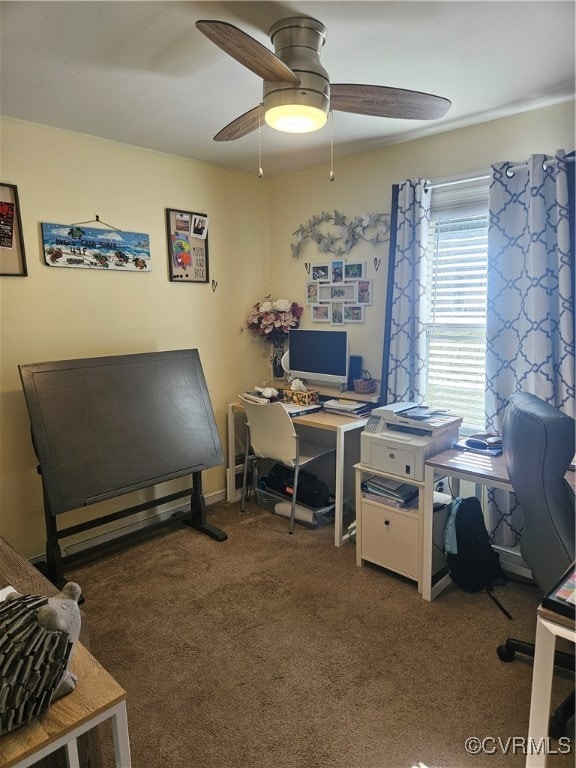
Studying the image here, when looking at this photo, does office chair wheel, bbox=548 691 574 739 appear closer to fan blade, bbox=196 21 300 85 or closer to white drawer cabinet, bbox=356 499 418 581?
white drawer cabinet, bbox=356 499 418 581

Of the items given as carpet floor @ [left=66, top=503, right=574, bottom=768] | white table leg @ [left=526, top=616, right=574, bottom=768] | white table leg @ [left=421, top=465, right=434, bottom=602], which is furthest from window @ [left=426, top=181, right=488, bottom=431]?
white table leg @ [left=526, top=616, right=574, bottom=768]

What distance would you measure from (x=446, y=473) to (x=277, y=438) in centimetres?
116

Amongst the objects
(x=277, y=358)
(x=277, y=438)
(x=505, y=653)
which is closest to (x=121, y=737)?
(x=505, y=653)

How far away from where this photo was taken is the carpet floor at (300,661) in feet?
5.42

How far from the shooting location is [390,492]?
261cm

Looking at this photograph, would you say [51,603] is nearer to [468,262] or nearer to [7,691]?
[7,691]

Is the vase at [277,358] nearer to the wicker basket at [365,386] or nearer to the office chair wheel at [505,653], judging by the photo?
the wicker basket at [365,386]

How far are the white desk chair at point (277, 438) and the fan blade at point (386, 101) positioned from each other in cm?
167

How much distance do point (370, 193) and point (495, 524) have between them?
2.22 m

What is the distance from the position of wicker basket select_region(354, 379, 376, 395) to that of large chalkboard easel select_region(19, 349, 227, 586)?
102cm

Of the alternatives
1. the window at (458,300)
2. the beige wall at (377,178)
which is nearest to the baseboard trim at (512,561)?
the window at (458,300)

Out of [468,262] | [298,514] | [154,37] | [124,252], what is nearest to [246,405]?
[298,514]

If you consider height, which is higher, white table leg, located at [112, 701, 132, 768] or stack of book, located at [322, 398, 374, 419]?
stack of book, located at [322, 398, 374, 419]

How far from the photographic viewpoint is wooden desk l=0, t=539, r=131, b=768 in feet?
3.01
